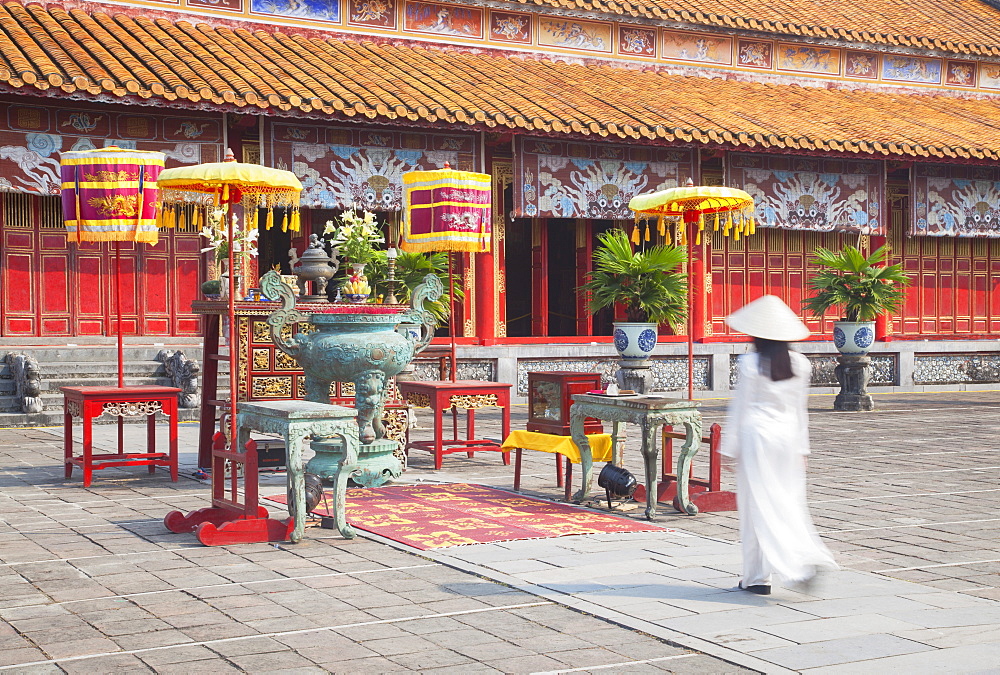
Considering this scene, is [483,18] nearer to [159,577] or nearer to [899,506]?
[899,506]

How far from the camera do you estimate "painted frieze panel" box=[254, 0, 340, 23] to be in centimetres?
1512

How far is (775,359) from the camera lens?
5.30 meters

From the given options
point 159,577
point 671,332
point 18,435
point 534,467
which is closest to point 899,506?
point 534,467

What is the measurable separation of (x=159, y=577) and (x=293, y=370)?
3.54 m

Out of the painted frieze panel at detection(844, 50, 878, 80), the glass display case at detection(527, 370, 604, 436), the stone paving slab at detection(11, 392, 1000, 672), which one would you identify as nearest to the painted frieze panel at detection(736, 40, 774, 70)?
the painted frieze panel at detection(844, 50, 878, 80)

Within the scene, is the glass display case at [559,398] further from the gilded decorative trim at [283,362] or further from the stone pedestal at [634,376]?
the stone pedestal at [634,376]

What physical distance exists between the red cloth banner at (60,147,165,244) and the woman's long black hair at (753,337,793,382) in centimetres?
511

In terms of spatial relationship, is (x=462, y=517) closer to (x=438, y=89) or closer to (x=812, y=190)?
(x=438, y=89)

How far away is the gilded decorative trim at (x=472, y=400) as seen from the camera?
31.2ft

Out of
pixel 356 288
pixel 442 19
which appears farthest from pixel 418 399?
pixel 442 19

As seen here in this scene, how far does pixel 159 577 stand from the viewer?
547 cm

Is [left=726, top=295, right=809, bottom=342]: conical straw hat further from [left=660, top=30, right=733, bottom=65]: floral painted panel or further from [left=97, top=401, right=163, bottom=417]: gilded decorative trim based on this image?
[left=660, top=30, right=733, bottom=65]: floral painted panel

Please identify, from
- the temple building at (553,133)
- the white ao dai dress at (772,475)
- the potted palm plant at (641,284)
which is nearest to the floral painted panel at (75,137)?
the temple building at (553,133)

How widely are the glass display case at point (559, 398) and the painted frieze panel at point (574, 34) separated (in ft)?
30.9
